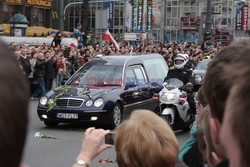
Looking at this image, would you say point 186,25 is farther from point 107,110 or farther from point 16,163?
point 16,163

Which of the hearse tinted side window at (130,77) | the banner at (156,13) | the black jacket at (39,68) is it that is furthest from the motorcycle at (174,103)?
the banner at (156,13)

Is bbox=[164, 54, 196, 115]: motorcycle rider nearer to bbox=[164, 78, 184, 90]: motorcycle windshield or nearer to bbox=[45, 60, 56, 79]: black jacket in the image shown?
bbox=[164, 78, 184, 90]: motorcycle windshield

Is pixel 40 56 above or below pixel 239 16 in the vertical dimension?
below

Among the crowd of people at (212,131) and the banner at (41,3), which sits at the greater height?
the banner at (41,3)

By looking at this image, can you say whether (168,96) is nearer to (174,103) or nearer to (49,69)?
(174,103)

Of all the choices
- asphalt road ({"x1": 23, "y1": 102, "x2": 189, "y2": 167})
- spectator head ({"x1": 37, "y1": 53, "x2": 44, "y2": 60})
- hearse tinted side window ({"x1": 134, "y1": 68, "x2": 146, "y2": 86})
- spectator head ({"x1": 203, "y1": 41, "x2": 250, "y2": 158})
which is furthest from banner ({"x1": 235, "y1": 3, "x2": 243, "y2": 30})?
spectator head ({"x1": 203, "y1": 41, "x2": 250, "y2": 158})

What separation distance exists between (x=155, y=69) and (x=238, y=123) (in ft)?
43.9

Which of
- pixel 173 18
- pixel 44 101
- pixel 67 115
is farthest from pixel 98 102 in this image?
pixel 173 18

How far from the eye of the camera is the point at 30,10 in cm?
6650

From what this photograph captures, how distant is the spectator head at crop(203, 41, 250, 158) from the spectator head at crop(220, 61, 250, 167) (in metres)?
0.27

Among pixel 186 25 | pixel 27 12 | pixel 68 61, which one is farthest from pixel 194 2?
pixel 68 61

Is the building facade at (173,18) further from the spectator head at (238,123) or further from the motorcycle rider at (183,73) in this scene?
the spectator head at (238,123)

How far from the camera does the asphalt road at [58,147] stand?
8.96 meters

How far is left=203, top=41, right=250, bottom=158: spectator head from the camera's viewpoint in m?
1.66
